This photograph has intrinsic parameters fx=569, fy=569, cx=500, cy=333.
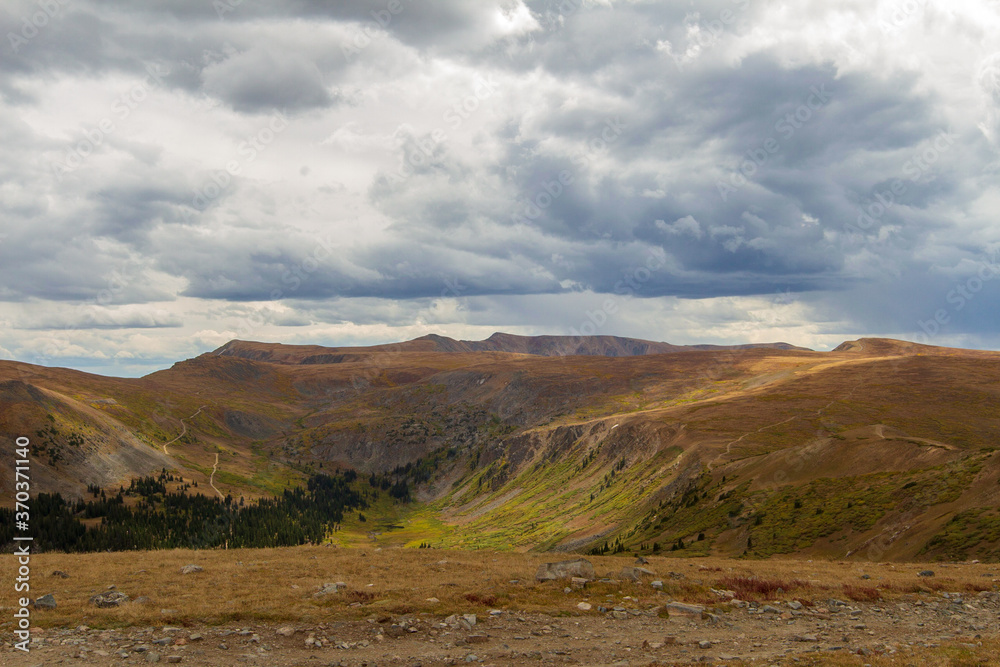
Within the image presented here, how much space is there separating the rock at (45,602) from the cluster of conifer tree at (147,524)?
441ft

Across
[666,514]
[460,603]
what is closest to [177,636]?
[460,603]

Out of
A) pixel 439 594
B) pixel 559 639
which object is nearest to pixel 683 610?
pixel 559 639

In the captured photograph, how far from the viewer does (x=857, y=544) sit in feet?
183

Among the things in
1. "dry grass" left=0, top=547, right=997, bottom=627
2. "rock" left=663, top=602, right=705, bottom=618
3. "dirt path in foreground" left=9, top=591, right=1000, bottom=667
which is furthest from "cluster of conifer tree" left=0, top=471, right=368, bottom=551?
"rock" left=663, top=602, right=705, bottom=618

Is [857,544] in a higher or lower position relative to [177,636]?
lower

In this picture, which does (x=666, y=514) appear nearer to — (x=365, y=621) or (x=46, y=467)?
(x=365, y=621)

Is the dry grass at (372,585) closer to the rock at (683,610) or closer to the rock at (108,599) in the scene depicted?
the rock at (108,599)

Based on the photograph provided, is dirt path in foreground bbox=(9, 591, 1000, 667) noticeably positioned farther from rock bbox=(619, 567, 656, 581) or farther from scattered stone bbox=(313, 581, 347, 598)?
rock bbox=(619, 567, 656, 581)

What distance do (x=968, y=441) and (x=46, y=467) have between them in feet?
877

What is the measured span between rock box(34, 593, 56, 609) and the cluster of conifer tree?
135 meters

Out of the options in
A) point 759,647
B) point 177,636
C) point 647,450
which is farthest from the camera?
point 647,450

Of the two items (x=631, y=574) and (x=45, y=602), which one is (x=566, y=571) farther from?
(x=45, y=602)

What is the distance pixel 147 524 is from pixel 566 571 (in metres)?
175

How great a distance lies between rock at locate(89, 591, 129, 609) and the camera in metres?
28.5
